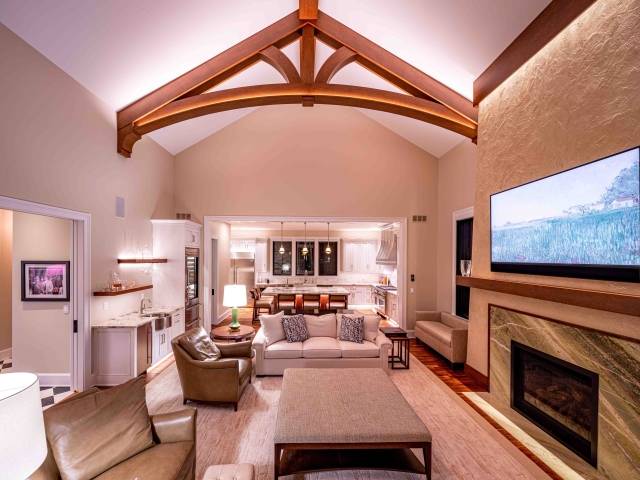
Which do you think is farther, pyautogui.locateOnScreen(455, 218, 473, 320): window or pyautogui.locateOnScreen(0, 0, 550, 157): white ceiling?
pyautogui.locateOnScreen(455, 218, 473, 320): window

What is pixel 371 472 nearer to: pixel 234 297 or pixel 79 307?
pixel 234 297

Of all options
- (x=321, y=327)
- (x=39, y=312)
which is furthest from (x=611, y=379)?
(x=39, y=312)

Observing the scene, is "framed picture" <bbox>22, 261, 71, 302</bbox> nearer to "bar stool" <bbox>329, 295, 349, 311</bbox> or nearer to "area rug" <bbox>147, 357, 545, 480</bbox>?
"area rug" <bbox>147, 357, 545, 480</bbox>

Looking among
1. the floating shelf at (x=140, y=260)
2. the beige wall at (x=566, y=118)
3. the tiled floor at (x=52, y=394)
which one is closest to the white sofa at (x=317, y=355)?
the beige wall at (x=566, y=118)

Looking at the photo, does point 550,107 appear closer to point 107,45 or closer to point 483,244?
point 483,244

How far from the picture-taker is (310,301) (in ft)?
27.9

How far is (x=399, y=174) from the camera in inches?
281

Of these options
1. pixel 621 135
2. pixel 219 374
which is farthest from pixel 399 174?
pixel 219 374

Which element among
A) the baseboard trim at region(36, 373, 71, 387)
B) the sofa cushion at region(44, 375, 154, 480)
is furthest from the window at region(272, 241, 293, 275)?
the sofa cushion at region(44, 375, 154, 480)

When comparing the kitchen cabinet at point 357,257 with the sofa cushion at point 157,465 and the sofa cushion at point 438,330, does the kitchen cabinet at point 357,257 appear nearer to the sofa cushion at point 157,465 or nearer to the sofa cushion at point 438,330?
the sofa cushion at point 438,330

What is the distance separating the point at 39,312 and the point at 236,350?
266cm

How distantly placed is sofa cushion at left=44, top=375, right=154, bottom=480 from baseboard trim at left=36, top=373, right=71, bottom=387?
2.95 m

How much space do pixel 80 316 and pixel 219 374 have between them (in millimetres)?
2032

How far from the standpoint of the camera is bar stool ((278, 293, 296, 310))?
8406 mm
